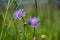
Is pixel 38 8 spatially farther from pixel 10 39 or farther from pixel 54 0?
pixel 10 39

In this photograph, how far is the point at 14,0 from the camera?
1233 mm

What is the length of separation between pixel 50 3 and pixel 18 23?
0.24 m

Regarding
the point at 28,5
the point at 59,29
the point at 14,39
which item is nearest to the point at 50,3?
the point at 14,39

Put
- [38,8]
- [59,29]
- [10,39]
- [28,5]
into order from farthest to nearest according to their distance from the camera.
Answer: [28,5]
[59,29]
[10,39]
[38,8]

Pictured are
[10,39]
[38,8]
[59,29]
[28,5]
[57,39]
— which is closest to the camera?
[38,8]

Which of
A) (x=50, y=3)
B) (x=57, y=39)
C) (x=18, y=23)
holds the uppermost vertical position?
(x=50, y=3)

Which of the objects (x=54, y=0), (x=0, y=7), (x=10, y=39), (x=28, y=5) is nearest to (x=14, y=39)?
(x=10, y=39)

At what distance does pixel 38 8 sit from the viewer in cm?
131

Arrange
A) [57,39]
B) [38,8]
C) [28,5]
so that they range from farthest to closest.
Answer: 1. [28,5]
2. [57,39]
3. [38,8]

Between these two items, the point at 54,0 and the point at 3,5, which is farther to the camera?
the point at 3,5

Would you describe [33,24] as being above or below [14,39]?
above

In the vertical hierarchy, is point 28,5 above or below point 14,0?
below

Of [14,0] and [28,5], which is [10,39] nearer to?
[14,0]

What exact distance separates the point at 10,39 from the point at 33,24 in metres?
0.32
